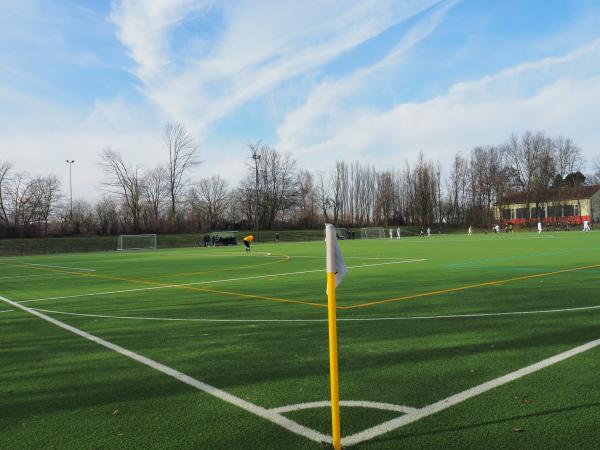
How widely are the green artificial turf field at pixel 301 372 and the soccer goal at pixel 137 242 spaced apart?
53.6 m

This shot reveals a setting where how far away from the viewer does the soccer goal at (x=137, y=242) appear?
62.3 metres

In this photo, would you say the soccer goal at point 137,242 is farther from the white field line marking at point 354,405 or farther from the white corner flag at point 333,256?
the white corner flag at point 333,256

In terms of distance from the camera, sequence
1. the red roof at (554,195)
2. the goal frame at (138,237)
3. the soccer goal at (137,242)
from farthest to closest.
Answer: the red roof at (554,195) < the soccer goal at (137,242) < the goal frame at (138,237)

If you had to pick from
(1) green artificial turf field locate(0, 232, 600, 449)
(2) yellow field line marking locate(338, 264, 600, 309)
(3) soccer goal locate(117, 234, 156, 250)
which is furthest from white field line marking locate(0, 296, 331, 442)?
(3) soccer goal locate(117, 234, 156, 250)

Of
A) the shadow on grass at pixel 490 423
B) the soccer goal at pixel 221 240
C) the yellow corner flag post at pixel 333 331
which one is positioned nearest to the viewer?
the yellow corner flag post at pixel 333 331

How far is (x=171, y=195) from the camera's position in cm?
8250

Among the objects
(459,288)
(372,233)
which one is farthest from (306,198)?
(459,288)

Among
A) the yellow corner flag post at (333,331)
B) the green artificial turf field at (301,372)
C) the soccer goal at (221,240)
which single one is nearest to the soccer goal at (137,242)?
the soccer goal at (221,240)

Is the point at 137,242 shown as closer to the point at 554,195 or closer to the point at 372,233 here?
the point at 372,233

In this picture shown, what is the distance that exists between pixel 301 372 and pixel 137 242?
6255 cm

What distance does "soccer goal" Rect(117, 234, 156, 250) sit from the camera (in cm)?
6228

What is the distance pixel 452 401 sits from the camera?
4355 millimetres

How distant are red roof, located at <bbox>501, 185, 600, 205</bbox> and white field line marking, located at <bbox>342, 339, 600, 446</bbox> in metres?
93.4

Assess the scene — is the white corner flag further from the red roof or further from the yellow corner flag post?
the red roof
